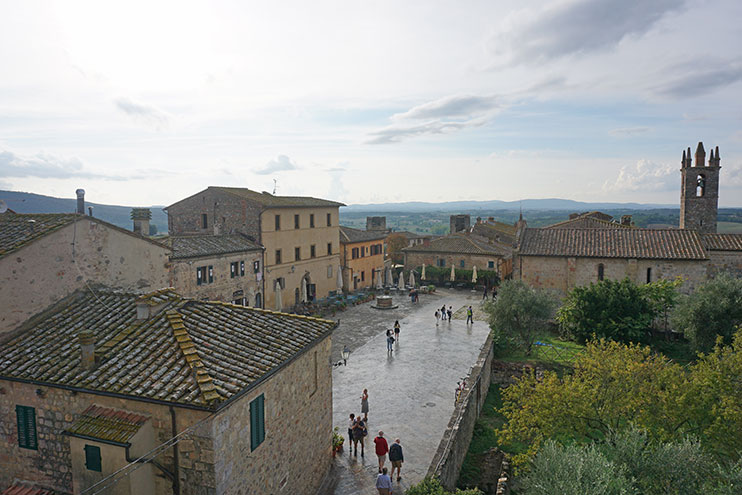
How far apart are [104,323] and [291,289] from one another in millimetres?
27983

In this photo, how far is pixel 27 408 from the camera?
384 inches

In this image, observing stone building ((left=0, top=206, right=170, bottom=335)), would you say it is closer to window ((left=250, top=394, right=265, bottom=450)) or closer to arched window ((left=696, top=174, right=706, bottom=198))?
window ((left=250, top=394, right=265, bottom=450))

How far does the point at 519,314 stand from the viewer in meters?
26.6

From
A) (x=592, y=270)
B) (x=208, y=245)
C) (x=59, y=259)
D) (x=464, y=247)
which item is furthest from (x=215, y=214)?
(x=592, y=270)

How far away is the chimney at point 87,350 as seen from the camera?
9.41 m

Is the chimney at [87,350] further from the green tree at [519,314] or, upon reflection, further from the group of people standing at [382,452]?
the green tree at [519,314]

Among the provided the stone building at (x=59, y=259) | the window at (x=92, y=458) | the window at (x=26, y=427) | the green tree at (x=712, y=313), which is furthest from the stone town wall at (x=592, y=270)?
the window at (x=26, y=427)

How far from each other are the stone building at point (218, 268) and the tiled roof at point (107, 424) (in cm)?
1799

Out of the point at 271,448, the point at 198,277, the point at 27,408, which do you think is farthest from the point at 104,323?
the point at 198,277

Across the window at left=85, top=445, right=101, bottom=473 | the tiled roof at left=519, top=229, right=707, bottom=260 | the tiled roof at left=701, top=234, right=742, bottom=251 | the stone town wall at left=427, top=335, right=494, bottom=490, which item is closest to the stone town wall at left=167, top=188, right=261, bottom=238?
the stone town wall at left=427, top=335, right=494, bottom=490

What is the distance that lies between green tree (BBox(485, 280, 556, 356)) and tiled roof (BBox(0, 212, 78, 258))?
2162 cm

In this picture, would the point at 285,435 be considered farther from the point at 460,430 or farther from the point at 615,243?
the point at 615,243

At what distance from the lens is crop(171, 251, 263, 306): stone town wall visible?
2748 cm

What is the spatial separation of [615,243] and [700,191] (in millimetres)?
13678
